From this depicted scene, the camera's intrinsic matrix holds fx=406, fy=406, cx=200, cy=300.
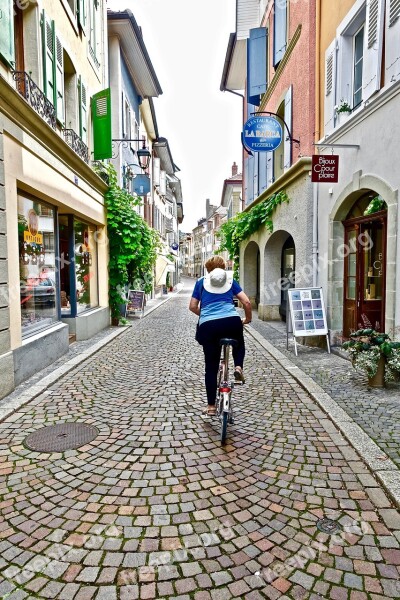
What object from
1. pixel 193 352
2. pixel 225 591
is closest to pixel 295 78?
pixel 193 352

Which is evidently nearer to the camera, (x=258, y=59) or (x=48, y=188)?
(x=48, y=188)

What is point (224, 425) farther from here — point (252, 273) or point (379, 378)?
point (252, 273)

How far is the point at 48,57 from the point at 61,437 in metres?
6.87

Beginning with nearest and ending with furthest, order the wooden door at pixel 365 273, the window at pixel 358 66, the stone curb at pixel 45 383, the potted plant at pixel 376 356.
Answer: the stone curb at pixel 45 383, the potted plant at pixel 376 356, the wooden door at pixel 365 273, the window at pixel 358 66

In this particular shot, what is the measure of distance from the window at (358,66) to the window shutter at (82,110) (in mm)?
6178

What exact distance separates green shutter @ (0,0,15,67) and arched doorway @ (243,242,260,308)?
11903 millimetres

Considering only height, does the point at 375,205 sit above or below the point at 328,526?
above

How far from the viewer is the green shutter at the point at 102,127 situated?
10.1 m

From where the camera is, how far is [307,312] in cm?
811

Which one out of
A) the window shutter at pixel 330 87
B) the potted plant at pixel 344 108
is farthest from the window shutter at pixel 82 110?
the potted plant at pixel 344 108

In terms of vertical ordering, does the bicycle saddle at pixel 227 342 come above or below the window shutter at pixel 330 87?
below

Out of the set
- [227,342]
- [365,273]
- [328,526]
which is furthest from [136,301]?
[328,526]

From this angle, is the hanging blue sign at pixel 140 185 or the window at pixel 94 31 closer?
the window at pixel 94 31

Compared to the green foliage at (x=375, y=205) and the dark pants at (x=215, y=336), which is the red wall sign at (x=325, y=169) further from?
the dark pants at (x=215, y=336)
